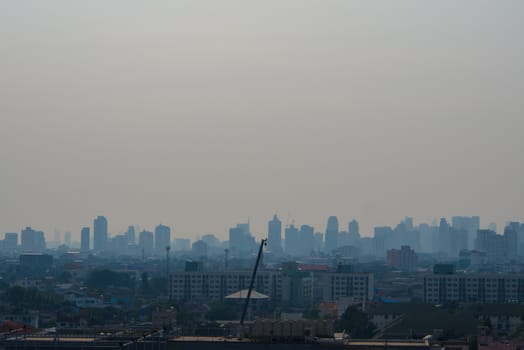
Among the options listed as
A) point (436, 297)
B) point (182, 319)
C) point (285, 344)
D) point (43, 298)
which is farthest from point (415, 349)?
point (436, 297)

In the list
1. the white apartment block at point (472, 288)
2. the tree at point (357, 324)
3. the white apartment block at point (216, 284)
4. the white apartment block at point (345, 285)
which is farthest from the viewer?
the white apartment block at point (216, 284)

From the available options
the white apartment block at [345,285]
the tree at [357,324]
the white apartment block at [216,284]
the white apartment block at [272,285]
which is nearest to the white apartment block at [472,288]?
the white apartment block at [345,285]

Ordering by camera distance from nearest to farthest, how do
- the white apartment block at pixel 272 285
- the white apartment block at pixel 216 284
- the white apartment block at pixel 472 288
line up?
the white apartment block at pixel 472 288
the white apartment block at pixel 272 285
the white apartment block at pixel 216 284

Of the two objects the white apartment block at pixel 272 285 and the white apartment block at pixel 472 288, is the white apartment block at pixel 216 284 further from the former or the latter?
the white apartment block at pixel 472 288

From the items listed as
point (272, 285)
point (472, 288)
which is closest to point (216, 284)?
point (272, 285)

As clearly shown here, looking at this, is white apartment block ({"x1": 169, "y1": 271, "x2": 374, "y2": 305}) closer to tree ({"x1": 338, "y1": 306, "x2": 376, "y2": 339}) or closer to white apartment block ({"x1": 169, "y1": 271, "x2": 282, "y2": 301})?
white apartment block ({"x1": 169, "y1": 271, "x2": 282, "y2": 301})

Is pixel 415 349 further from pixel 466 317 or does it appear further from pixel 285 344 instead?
pixel 466 317
